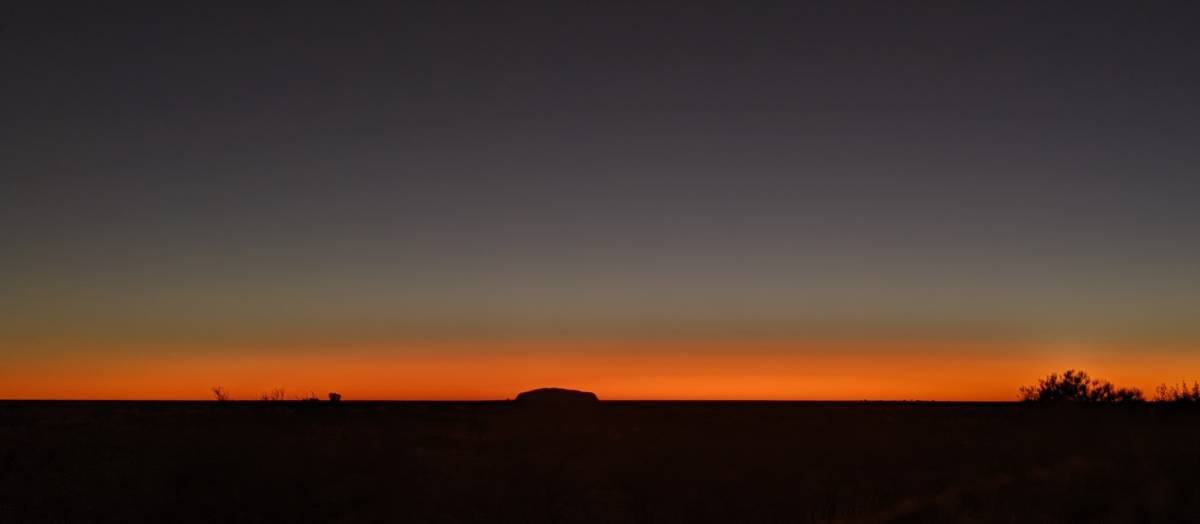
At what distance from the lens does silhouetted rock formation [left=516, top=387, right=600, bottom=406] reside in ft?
213
